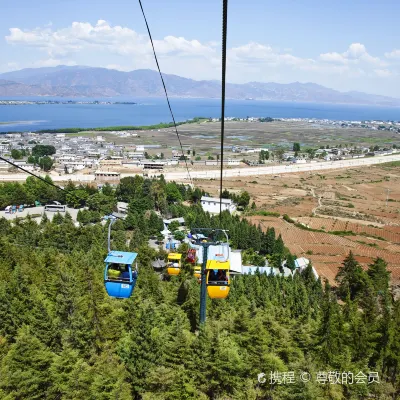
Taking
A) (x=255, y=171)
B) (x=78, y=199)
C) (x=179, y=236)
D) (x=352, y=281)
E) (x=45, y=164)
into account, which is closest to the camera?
(x=352, y=281)

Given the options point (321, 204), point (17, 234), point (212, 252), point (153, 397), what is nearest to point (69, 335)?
point (153, 397)

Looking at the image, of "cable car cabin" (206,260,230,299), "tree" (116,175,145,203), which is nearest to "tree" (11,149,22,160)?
"tree" (116,175,145,203)

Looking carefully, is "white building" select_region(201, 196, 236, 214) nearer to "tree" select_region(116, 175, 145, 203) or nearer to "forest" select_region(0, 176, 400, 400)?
"tree" select_region(116, 175, 145, 203)

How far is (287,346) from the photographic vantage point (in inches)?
435

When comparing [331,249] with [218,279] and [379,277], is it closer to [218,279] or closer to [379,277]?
[379,277]

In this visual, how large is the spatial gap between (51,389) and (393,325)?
10476 mm

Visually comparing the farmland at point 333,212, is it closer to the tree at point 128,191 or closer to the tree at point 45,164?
the tree at point 128,191

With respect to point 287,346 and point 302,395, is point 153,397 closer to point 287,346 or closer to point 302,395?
point 302,395

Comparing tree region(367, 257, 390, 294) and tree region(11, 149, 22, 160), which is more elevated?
tree region(11, 149, 22, 160)

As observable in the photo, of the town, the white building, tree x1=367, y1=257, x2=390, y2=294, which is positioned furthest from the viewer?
the town

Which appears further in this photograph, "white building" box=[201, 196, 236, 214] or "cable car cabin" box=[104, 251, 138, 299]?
"white building" box=[201, 196, 236, 214]

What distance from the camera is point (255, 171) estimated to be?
6166cm

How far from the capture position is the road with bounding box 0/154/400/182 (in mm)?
51928

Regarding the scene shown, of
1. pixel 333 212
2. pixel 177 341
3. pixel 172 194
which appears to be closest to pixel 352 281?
pixel 177 341
